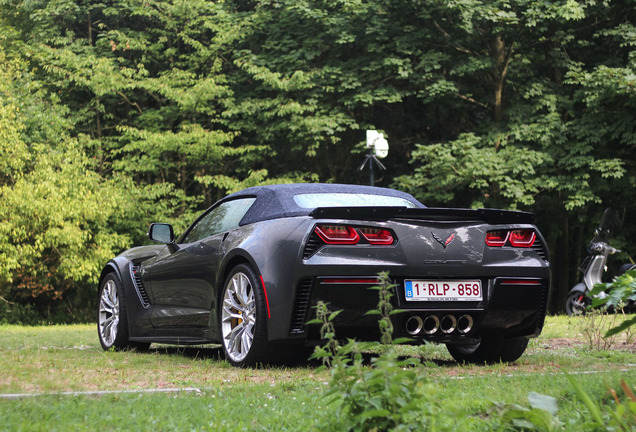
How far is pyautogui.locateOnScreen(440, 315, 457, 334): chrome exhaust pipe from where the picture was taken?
592 centimetres

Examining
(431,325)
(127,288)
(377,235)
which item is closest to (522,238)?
(431,325)

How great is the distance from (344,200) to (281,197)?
1.66ft

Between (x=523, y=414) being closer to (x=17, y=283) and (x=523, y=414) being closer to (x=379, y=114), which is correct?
(x=17, y=283)

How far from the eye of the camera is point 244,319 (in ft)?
20.1

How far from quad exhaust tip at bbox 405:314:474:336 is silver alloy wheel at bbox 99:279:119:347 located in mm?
3357

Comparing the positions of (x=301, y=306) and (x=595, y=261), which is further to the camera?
(x=595, y=261)

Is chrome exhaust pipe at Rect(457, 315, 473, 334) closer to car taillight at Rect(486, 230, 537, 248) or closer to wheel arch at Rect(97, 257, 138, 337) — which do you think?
car taillight at Rect(486, 230, 537, 248)

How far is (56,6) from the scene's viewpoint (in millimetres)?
27109

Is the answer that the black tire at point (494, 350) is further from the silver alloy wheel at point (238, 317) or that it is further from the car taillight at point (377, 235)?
the silver alloy wheel at point (238, 317)

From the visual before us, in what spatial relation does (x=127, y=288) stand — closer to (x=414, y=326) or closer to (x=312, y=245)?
(x=312, y=245)

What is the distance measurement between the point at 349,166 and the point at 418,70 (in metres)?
4.20

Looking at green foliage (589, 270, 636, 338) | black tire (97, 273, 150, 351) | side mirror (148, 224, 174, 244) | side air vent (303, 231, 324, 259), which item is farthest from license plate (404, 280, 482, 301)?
black tire (97, 273, 150, 351)

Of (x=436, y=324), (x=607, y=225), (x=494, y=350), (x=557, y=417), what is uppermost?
(x=557, y=417)

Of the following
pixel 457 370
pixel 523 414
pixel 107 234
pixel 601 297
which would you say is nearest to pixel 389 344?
pixel 523 414
